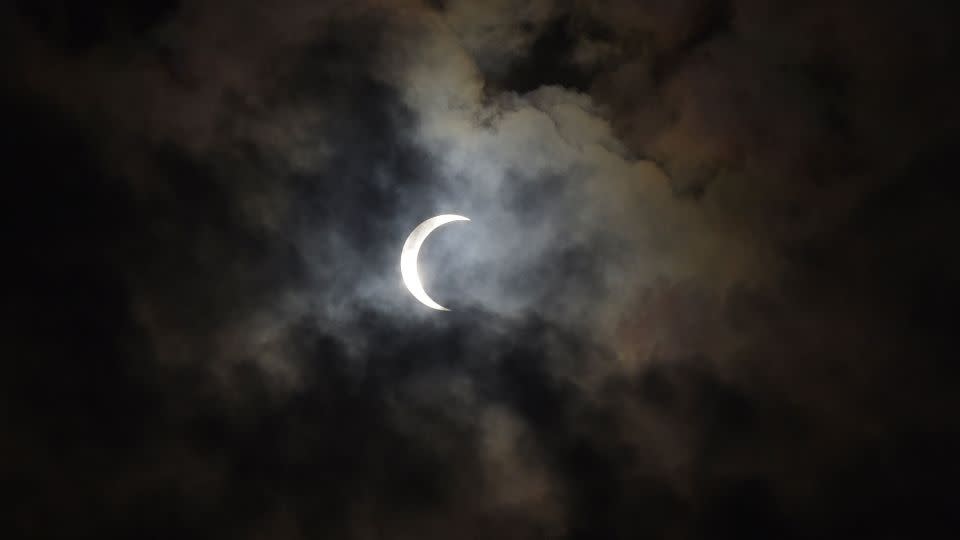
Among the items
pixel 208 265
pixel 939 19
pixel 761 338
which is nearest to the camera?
pixel 939 19

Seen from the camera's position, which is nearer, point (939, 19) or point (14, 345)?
point (939, 19)

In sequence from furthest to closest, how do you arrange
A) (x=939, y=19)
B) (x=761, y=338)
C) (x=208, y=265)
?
(x=208, y=265) → (x=761, y=338) → (x=939, y=19)

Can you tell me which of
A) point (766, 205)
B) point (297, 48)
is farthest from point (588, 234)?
point (297, 48)

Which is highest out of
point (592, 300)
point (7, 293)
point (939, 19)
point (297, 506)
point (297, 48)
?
point (297, 48)

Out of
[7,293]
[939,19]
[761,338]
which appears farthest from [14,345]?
[939,19]

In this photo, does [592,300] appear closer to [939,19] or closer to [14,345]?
[939,19]

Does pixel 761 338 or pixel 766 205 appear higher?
pixel 766 205
